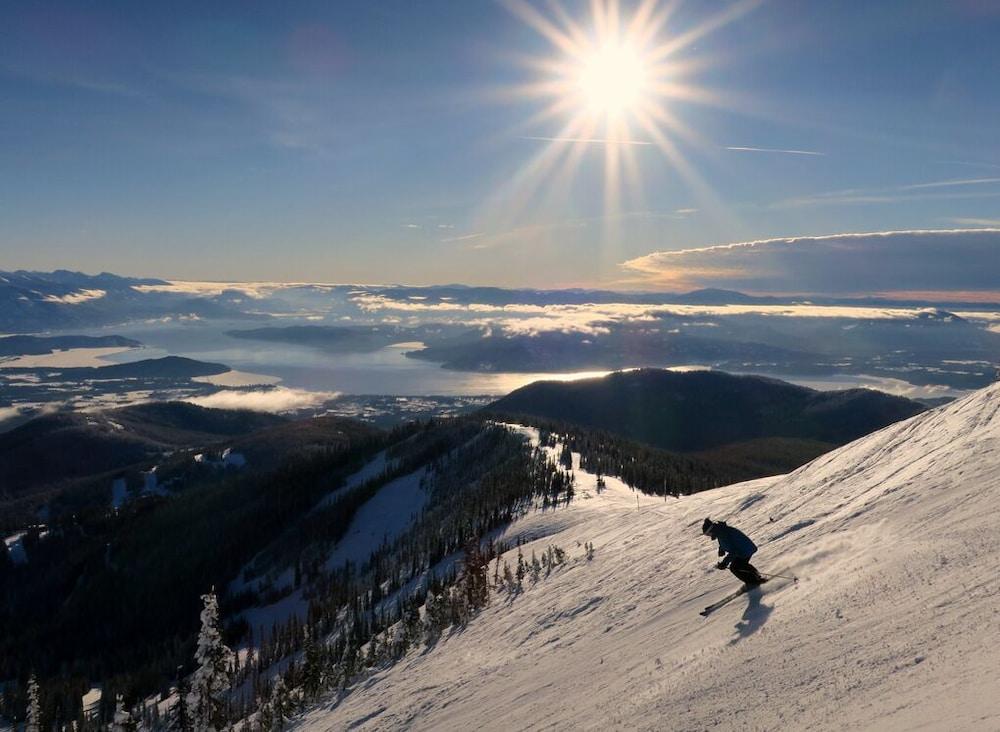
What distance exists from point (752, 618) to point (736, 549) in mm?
1539

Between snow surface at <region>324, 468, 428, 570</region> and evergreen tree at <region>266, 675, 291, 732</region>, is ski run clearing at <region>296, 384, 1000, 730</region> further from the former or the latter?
snow surface at <region>324, 468, 428, 570</region>

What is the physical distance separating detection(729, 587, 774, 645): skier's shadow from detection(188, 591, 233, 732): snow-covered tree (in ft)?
61.3

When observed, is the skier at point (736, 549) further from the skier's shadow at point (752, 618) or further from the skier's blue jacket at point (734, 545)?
the skier's shadow at point (752, 618)

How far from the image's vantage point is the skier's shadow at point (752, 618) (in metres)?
10.6

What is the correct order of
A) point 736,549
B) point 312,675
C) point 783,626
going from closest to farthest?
1. point 783,626
2. point 736,549
3. point 312,675

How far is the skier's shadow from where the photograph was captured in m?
10.6

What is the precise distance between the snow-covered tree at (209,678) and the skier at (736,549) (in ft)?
59.8

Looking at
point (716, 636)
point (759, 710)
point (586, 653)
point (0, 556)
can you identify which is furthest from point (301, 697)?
point (0, 556)

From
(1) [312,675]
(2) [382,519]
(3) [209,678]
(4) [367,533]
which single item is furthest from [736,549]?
(2) [382,519]

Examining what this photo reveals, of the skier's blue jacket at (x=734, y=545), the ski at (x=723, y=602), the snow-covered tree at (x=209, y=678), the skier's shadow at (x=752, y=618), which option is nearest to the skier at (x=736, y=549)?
the skier's blue jacket at (x=734, y=545)

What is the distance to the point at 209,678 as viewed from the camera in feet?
78.7

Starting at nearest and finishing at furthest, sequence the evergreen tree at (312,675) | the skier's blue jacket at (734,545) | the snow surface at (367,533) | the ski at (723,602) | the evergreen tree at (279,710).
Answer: the skier's blue jacket at (734,545)
the ski at (723,602)
the evergreen tree at (279,710)
the evergreen tree at (312,675)
the snow surface at (367,533)

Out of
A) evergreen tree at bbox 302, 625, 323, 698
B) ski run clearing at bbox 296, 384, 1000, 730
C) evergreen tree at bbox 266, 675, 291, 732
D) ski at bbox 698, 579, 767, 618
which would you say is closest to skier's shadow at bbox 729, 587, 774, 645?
ski run clearing at bbox 296, 384, 1000, 730

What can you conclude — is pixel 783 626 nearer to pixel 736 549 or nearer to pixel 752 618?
pixel 752 618
